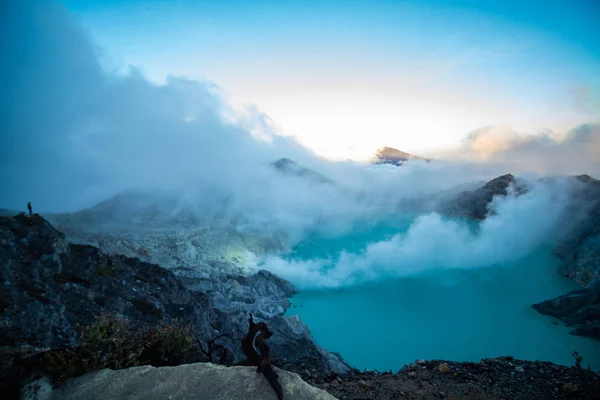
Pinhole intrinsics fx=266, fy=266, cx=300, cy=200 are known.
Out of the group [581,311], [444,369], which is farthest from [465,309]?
[444,369]

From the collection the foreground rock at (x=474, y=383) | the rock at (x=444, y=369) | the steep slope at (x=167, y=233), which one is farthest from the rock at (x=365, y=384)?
the steep slope at (x=167, y=233)

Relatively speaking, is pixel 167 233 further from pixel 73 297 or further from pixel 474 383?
pixel 474 383

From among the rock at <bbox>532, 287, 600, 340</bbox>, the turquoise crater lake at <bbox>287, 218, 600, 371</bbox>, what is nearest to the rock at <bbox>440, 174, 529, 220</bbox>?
the turquoise crater lake at <bbox>287, 218, 600, 371</bbox>

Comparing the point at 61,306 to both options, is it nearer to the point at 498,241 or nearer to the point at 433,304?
the point at 433,304

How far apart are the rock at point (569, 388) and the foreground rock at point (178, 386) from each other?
9952mm

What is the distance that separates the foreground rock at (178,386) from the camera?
5.48 m

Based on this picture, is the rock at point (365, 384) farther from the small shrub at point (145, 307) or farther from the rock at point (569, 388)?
the small shrub at point (145, 307)

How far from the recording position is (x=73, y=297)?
646 inches

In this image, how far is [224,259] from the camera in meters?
62.1

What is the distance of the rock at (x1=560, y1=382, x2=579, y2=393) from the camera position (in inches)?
366

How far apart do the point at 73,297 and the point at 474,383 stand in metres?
21.7

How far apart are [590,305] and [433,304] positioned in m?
28.3

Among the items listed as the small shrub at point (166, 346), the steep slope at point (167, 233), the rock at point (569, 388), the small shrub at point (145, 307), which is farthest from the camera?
the steep slope at point (167, 233)

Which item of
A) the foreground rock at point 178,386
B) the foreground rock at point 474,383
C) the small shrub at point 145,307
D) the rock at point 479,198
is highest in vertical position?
the rock at point 479,198
